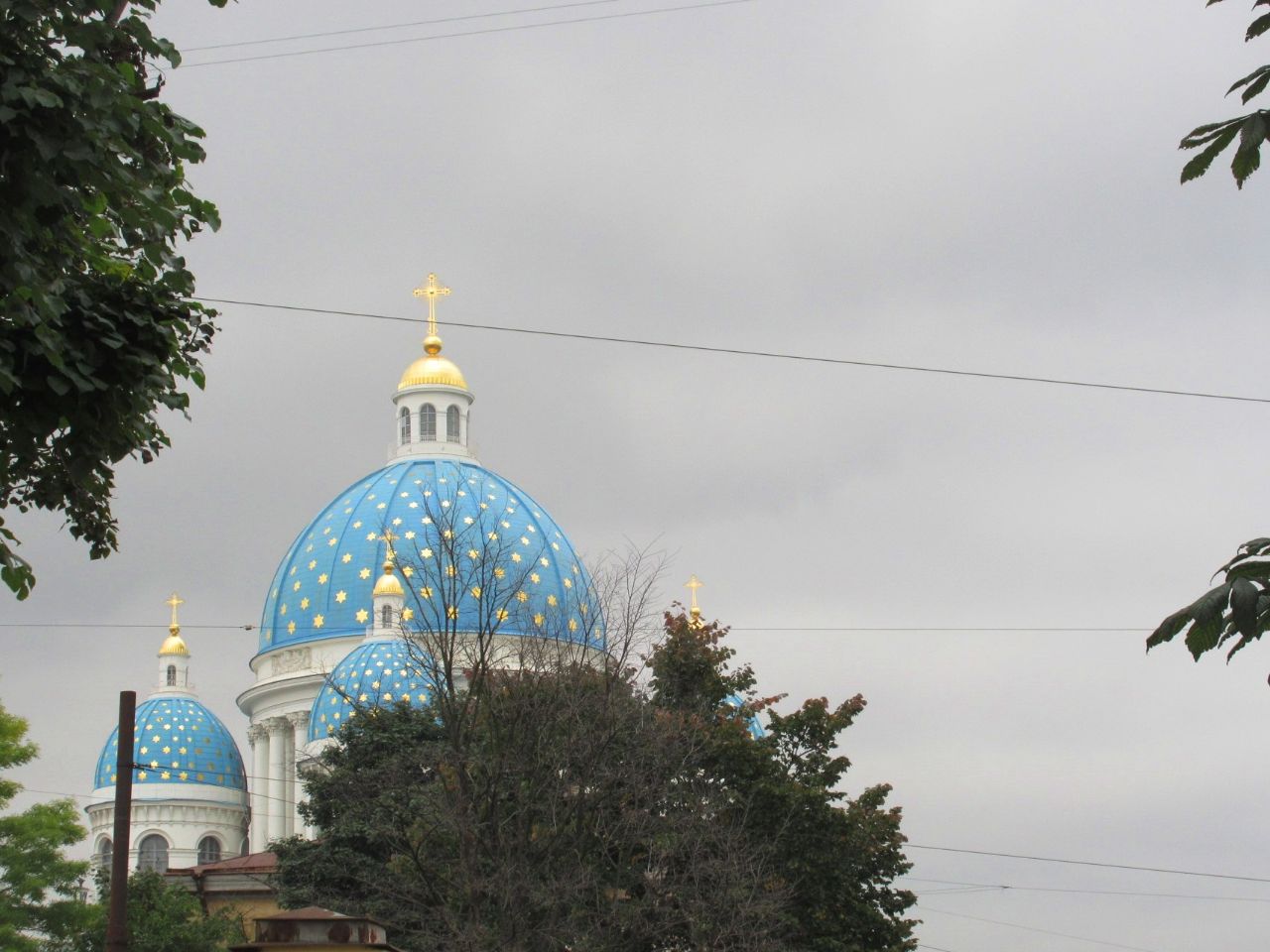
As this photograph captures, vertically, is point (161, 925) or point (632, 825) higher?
point (161, 925)

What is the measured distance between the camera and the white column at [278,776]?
244 ft

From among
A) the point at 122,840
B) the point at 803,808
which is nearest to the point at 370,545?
the point at 803,808

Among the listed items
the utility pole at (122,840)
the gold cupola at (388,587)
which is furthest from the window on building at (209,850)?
the utility pole at (122,840)

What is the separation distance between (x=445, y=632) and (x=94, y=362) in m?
14.6

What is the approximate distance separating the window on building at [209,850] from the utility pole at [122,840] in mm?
56688

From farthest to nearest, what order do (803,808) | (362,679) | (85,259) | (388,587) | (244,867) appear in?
(388,587) < (362,679) < (244,867) < (803,808) < (85,259)

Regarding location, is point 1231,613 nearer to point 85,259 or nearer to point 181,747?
point 85,259

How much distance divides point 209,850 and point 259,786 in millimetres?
2826

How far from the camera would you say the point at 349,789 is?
39875 millimetres

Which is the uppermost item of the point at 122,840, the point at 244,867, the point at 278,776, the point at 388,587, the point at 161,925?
the point at 388,587

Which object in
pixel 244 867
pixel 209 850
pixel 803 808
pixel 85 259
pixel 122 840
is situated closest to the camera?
pixel 85 259

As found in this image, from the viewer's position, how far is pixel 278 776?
74.9 metres

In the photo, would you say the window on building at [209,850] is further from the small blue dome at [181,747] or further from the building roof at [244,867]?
the building roof at [244,867]

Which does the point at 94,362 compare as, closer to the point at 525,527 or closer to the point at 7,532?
the point at 7,532
